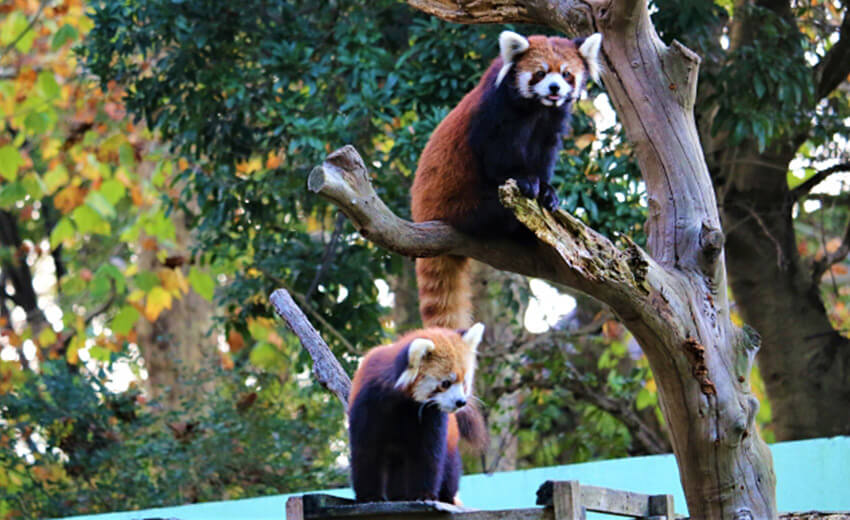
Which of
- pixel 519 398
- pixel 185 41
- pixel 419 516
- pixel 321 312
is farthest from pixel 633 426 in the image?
pixel 419 516

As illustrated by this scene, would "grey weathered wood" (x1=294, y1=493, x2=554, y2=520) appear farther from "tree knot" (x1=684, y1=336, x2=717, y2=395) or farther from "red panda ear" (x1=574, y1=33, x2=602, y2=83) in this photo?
"red panda ear" (x1=574, y1=33, x2=602, y2=83)

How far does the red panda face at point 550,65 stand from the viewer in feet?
11.0

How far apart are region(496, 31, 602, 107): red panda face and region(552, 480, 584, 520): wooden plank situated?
4.24ft

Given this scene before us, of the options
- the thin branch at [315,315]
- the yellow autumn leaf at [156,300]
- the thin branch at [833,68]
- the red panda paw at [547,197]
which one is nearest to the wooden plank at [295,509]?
the red panda paw at [547,197]

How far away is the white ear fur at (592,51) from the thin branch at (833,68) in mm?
3093

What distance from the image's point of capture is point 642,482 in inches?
174

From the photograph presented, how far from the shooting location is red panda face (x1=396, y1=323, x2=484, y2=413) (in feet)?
10.00

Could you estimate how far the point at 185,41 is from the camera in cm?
565

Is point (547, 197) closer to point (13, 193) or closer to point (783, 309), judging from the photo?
point (783, 309)

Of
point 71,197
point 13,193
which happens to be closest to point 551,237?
point 13,193

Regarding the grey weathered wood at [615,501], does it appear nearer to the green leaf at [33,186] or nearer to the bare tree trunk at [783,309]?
the bare tree trunk at [783,309]

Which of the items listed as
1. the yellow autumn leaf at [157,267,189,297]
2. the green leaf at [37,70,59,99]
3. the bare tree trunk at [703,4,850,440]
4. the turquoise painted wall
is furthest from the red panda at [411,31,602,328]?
the green leaf at [37,70,59,99]

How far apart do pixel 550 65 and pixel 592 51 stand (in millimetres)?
146

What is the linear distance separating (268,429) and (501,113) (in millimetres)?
4156
